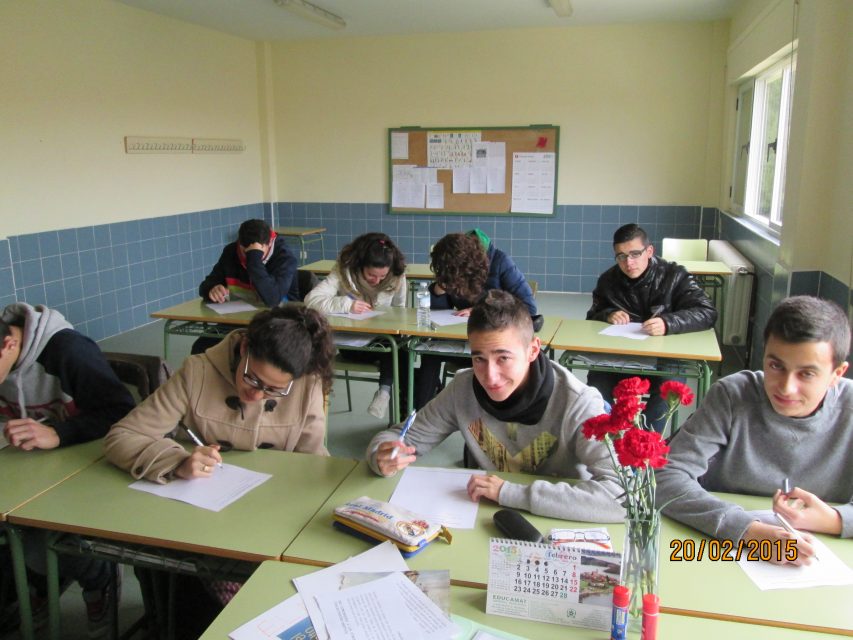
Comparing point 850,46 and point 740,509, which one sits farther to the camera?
point 850,46

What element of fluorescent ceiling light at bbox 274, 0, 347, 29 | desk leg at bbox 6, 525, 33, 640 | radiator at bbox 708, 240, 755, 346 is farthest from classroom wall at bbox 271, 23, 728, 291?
desk leg at bbox 6, 525, 33, 640

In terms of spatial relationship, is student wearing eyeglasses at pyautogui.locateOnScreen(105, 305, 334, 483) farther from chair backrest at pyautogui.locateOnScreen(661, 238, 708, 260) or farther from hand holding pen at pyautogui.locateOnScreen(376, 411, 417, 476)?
chair backrest at pyautogui.locateOnScreen(661, 238, 708, 260)

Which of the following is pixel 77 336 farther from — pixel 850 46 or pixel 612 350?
pixel 850 46

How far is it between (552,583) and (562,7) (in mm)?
5772

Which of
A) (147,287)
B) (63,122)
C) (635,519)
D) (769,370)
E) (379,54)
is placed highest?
(379,54)

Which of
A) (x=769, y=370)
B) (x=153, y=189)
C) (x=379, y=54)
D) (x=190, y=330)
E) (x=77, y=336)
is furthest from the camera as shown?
(x=379, y=54)

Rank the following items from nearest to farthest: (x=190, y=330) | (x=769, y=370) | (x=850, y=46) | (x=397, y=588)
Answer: (x=397, y=588)
(x=769, y=370)
(x=850, y=46)
(x=190, y=330)

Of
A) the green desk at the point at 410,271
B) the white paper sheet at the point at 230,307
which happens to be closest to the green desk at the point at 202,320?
the white paper sheet at the point at 230,307

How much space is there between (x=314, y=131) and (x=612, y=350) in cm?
566

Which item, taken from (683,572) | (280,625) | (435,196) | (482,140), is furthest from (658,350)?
(435,196)

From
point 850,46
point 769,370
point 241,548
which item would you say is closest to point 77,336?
point 241,548

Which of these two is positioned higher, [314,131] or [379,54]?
[379,54]

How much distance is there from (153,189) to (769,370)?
18.9 feet

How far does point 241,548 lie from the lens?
143cm
